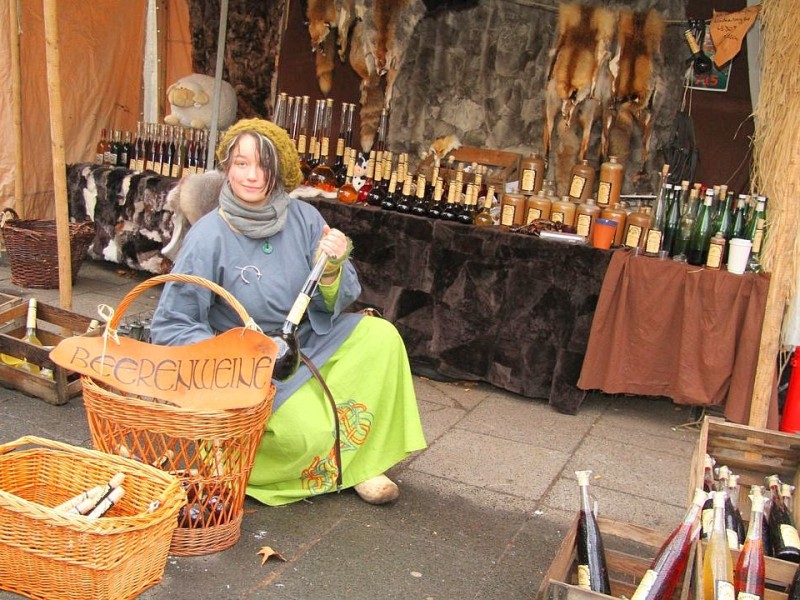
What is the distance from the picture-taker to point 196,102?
5742 millimetres

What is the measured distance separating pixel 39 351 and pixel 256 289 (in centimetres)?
137

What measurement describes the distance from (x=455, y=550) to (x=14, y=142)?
458cm

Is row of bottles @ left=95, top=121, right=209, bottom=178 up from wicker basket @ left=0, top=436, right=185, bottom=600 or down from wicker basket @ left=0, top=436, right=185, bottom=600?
up

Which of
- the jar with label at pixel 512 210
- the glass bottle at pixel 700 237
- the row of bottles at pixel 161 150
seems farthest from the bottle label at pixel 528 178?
the row of bottles at pixel 161 150

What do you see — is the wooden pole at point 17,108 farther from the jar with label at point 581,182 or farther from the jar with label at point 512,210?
the jar with label at point 581,182

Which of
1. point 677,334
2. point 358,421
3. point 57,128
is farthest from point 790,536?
point 57,128

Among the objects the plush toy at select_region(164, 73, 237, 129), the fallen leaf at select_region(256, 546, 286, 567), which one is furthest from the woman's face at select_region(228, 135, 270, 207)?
the plush toy at select_region(164, 73, 237, 129)

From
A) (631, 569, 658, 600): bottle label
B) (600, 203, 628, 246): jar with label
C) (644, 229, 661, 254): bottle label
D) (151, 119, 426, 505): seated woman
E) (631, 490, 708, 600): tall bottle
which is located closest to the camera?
(631, 569, 658, 600): bottle label

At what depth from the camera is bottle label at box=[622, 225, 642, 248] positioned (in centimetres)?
399

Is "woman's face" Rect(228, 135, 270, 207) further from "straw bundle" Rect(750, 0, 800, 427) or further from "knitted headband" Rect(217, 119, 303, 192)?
"straw bundle" Rect(750, 0, 800, 427)

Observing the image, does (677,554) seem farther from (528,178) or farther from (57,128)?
(57,128)

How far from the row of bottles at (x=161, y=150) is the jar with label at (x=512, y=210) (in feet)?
7.89

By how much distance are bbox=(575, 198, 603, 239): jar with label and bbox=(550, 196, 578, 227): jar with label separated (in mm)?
90

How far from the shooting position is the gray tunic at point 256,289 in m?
2.51
